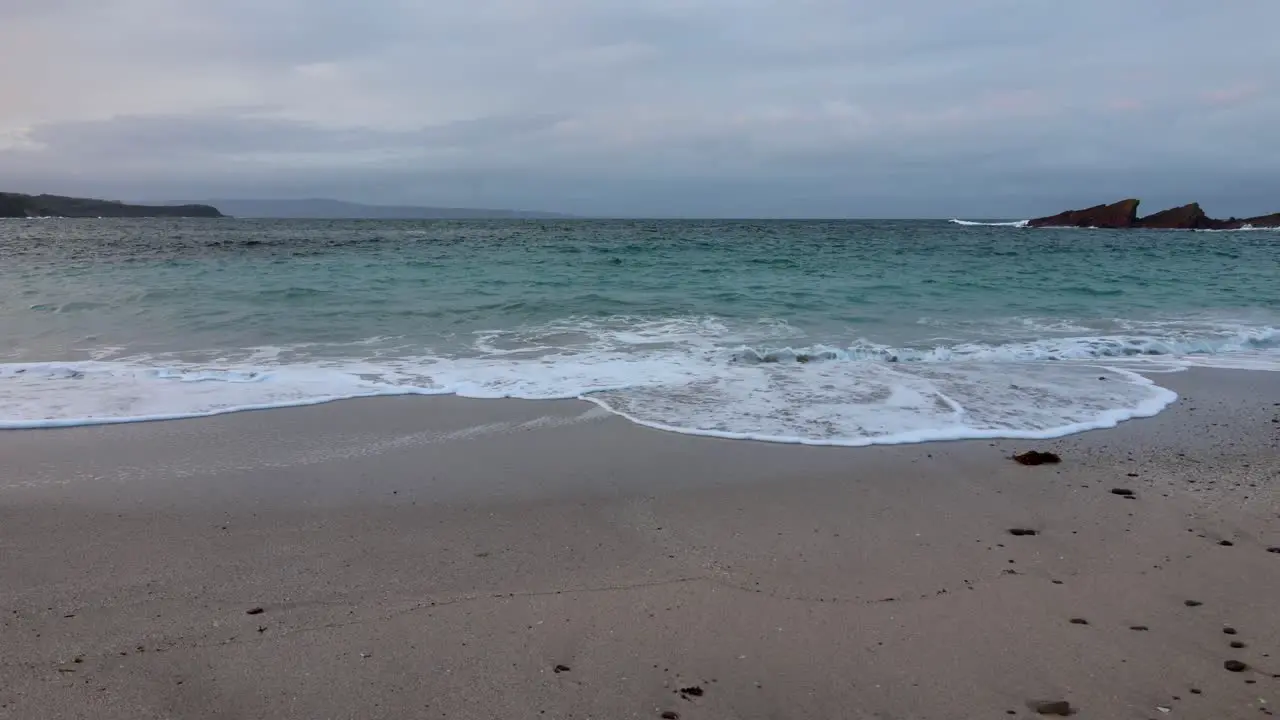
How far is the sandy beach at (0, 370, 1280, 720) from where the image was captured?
7.65ft

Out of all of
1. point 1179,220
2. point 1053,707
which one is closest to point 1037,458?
point 1053,707

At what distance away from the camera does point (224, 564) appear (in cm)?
316

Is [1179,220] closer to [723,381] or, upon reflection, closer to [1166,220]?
[1166,220]

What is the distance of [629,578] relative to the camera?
10.1 ft

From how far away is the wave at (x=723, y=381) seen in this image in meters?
5.55

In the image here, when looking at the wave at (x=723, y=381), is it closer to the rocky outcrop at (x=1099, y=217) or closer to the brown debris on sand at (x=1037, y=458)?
the brown debris on sand at (x=1037, y=458)

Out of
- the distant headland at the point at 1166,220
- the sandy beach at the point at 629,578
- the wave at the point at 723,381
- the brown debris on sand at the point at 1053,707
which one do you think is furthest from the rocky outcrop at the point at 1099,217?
the brown debris on sand at the point at 1053,707

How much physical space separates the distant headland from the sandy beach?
71232mm

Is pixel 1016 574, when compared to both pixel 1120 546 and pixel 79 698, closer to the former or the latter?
pixel 1120 546

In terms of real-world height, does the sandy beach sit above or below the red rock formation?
below

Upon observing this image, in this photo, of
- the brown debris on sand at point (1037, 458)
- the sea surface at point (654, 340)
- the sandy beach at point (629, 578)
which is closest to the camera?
the sandy beach at point (629, 578)

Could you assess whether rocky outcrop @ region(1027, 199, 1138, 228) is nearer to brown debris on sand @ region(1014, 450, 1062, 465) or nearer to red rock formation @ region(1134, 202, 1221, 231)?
red rock formation @ region(1134, 202, 1221, 231)

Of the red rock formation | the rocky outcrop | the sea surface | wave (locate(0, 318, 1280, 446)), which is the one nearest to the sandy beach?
wave (locate(0, 318, 1280, 446))

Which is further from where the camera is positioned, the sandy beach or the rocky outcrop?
the rocky outcrop
